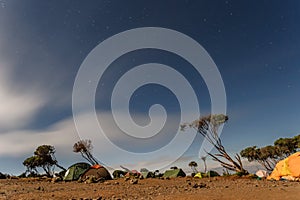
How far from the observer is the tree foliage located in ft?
133

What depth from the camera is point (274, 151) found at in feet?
140

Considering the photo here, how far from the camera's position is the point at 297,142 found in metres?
40.1

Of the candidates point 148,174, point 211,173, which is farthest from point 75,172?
point 211,173

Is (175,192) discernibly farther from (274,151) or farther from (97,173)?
(274,151)

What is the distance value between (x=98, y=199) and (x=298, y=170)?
1533 centimetres

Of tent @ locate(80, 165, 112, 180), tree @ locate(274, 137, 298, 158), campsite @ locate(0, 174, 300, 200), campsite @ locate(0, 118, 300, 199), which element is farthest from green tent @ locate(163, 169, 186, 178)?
tree @ locate(274, 137, 298, 158)

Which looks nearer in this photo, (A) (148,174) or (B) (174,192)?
(B) (174,192)

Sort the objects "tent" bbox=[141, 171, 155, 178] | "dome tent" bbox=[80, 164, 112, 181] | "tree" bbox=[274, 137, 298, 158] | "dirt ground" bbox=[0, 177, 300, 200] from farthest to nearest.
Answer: "tree" bbox=[274, 137, 298, 158], "tent" bbox=[141, 171, 155, 178], "dome tent" bbox=[80, 164, 112, 181], "dirt ground" bbox=[0, 177, 300, 200]

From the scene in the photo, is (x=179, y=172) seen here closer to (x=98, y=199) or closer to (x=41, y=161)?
Result: (x=98, y=199)

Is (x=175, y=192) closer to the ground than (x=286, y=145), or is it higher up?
closer to the ground

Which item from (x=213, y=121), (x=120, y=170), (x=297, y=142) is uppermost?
(x=213, y=121)

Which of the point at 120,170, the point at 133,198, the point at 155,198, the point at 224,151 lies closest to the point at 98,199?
the point at 133,198

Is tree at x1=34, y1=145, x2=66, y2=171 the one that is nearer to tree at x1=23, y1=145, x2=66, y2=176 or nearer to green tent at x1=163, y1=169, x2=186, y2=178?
tree at x1=23, y1=145, x2=66, y2=176

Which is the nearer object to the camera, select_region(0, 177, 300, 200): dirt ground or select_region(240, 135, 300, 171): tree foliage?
select_region(0, 177, 300, 200): dirt ground
